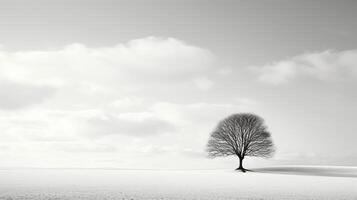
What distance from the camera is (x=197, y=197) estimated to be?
28.1 metres

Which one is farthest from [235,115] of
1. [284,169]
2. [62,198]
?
[62,198]

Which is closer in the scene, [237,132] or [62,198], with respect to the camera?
[62,198]

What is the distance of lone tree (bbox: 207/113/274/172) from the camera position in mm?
79812

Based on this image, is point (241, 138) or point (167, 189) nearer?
point (167, 189)

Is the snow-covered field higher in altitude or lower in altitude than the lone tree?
lower

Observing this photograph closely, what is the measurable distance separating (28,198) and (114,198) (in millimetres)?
5582

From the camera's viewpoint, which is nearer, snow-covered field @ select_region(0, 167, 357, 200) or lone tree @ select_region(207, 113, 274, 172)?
snow-covered field @ select_region(0, 167, 357, 200)

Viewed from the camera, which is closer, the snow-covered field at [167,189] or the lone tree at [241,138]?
the snow-covered field at [167,189]

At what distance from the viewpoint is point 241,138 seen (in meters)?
80.2

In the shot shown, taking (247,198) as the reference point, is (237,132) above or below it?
above

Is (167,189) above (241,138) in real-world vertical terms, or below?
below

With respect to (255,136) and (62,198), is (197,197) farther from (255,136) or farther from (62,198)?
(255,136)

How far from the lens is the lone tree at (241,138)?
7981 cm

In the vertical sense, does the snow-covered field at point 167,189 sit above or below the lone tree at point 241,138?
below
